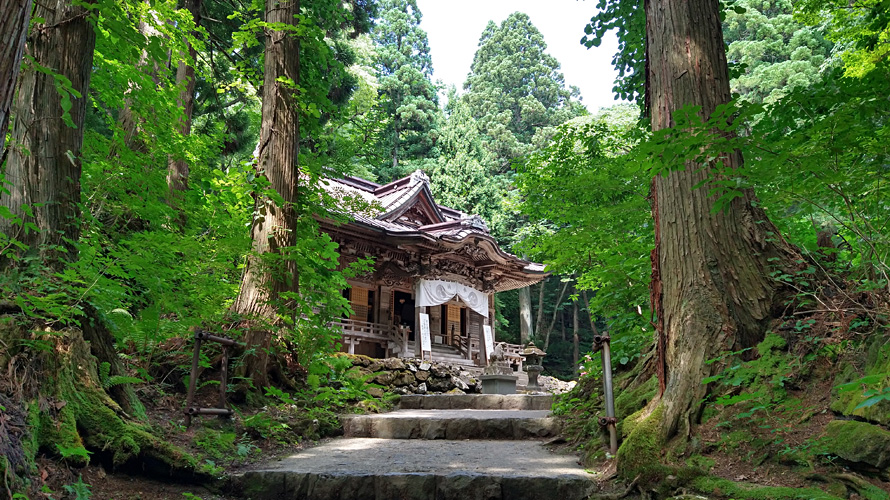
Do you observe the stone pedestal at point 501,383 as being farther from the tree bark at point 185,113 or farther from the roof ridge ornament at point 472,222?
the tree bark at point 185,113

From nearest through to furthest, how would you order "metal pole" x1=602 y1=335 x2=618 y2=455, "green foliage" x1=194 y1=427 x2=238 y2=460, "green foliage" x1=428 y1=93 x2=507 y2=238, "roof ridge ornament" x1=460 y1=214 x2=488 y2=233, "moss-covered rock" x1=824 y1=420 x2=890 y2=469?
"moss-covered rock" x1=824 y1=420 x2=890 y2=469 < "metal pole" x1=602 y1=335 x2=618 y2=455 < "green foliage" x1=194 y1=427 x2=238 y2=460 < "roof ridge ornament" x1=460 y1=214 x2=488 y2=233 < "green foliage" x1=428 y1=93 x2=507 y2=238

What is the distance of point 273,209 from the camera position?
6266mm

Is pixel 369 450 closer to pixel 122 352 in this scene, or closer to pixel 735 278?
pixel 122 352

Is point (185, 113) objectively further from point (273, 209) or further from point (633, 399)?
point (633, 399)

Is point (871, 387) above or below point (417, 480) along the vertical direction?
above

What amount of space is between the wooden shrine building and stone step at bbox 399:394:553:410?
18.2ft

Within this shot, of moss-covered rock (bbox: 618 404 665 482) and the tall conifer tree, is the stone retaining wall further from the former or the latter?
the tall conifer tree

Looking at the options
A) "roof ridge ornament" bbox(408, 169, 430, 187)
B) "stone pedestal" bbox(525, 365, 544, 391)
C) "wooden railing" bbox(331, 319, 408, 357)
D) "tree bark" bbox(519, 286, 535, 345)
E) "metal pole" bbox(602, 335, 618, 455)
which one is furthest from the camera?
"tree bark" bbox(519, 286, 535, 345)

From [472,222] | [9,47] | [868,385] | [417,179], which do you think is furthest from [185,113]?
[472,222]

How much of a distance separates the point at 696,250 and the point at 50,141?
14.2 feet

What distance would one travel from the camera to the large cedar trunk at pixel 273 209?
5852mm

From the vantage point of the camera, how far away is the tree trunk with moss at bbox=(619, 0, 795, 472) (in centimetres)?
331

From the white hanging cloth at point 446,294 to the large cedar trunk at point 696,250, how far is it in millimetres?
12747

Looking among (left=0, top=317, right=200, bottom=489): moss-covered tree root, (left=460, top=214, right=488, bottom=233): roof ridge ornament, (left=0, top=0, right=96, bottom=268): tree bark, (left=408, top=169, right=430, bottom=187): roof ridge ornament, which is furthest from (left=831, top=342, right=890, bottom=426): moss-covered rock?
(left=408, top=169, right=430, bottom=187): roof ridge ornament
